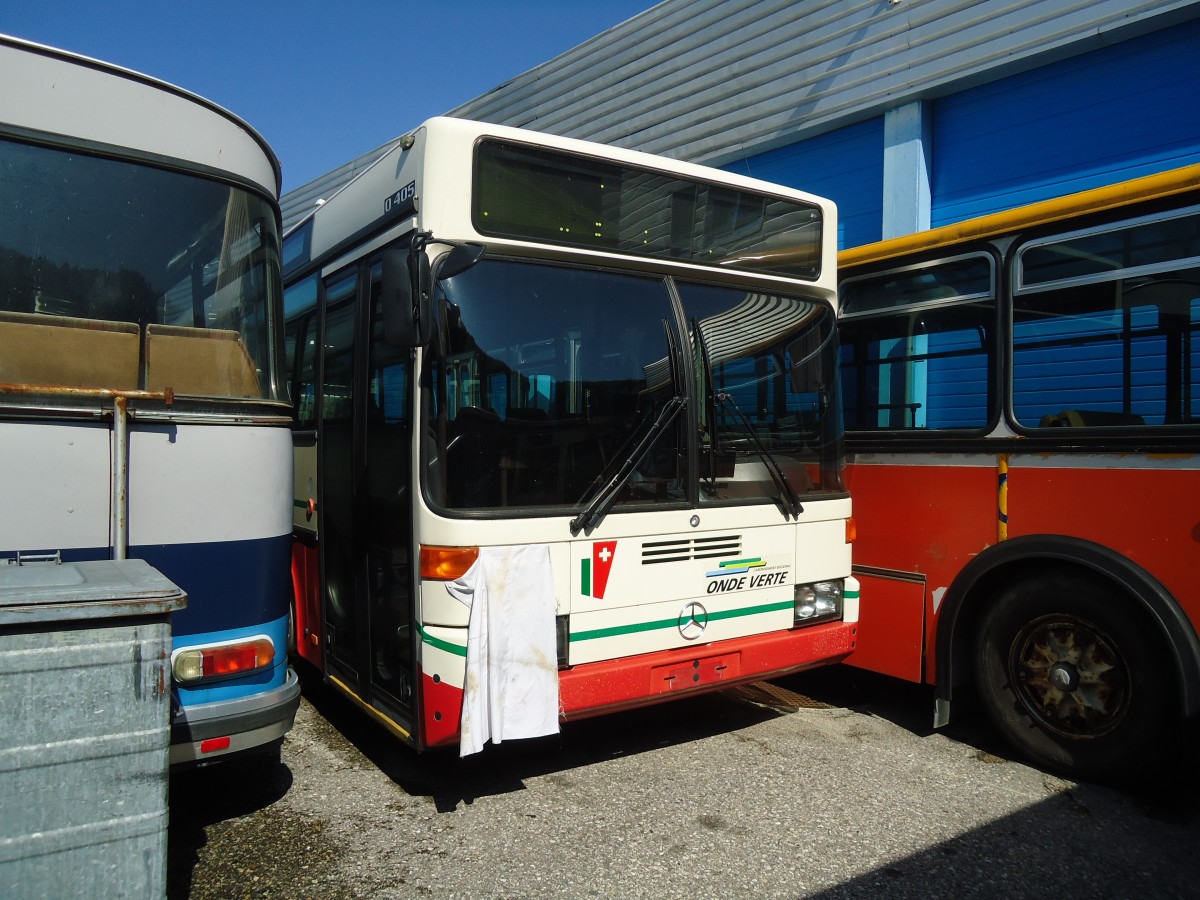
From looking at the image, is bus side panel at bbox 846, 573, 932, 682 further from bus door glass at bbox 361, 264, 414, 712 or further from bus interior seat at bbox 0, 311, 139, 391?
bus interior seat at bbox 0, 311, 139, 391

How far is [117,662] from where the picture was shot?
98.2 inches

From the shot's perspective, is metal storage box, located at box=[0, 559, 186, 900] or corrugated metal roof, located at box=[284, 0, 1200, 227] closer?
metal storage box, located at box=[0, 559, 186, 900]

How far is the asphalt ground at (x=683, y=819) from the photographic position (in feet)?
11.0

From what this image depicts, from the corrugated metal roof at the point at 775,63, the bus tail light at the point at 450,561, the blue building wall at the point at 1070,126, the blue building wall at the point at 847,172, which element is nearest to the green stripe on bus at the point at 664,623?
the bus tail light at the point at 450,561

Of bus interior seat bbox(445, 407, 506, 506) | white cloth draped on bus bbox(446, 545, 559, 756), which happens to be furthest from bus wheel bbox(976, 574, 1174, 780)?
bus interior seat bbox(445, 407, 506, 506)

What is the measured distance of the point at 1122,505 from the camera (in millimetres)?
4125

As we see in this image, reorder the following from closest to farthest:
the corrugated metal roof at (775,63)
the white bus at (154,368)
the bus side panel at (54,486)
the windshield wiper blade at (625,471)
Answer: the bus side panel at (54,486) → the white bus at (154,368) → the windshield wiper blade at (625,471) → the corrugated metal roof at (775,63)

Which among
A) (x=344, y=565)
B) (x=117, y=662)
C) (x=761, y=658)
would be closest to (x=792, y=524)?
(x=761, y=658)

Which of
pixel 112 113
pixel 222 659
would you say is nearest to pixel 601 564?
pixel 222 659

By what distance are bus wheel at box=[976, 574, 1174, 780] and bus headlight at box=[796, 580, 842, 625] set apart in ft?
2.41

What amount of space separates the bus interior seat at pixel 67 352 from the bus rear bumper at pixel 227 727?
3.94ft

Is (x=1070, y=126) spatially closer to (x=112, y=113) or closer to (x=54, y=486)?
(x=112, y=113)

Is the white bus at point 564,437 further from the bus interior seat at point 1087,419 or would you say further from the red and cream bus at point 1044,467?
the bus interior seat at point 1087,419

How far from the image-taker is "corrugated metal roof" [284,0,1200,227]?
27.2 feet
